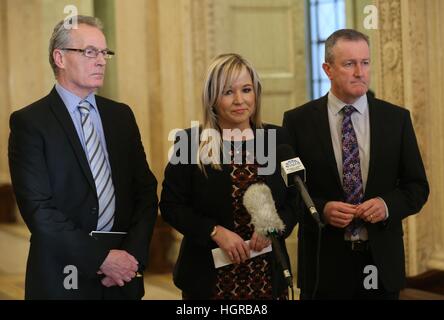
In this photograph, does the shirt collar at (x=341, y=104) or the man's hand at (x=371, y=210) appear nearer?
the man's hand at (x=371, y=210)

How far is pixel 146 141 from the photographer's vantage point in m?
7.73

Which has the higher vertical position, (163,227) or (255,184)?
(255,184)

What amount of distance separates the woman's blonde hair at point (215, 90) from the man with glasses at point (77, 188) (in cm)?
37

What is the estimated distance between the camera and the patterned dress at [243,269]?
10.7 feet

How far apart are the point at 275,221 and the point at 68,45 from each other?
46.0 inches

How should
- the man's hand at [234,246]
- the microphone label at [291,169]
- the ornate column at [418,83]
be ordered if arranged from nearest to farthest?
the microphone label at [291,169] → the man's hand at [234,246] → the ornate column at [418,83]

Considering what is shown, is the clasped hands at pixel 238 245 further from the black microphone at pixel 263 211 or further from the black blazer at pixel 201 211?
the black microphone at pixel 263 211

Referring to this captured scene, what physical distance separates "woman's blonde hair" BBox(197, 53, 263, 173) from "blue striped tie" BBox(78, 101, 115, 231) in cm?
40

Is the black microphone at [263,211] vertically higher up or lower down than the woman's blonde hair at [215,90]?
lower down

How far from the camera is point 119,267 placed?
3.19 m

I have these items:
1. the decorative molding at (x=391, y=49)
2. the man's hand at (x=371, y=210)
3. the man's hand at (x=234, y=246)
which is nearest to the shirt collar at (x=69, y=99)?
the man's hand at (x=234, y=246)
